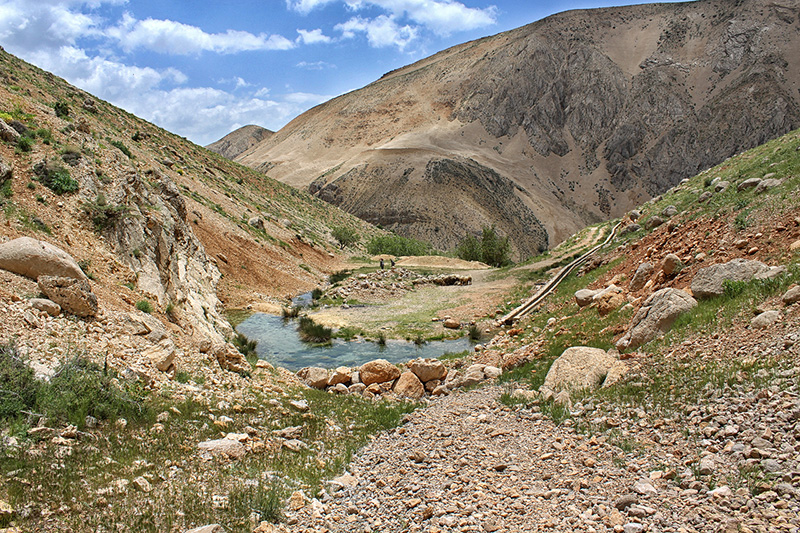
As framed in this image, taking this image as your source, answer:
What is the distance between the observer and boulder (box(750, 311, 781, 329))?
294 inches

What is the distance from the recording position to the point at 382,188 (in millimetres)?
90312

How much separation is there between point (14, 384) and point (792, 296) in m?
11.6

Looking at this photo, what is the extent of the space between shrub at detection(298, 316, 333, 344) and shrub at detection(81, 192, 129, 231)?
9.47m

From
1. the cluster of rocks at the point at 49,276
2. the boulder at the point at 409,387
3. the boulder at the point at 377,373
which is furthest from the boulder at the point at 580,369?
the cluster of rocks at the point at 49,276

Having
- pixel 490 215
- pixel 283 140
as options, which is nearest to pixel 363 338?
pixel 490 215

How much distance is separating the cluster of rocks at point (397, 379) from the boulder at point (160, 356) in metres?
4.38

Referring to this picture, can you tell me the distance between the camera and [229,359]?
443 inches

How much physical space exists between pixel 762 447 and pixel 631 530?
1884 millimetres

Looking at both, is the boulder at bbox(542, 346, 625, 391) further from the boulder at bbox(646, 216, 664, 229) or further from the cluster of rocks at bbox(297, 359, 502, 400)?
the boulder at bbox(646, 216, 664, 229)

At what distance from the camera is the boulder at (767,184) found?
13.3 metres

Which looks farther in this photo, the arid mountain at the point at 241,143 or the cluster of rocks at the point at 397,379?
the arid mountain at the point at 241,143

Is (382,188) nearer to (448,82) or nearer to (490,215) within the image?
(490,215)

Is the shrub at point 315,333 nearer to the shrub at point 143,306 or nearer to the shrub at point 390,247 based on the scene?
the shrub at point 143,306

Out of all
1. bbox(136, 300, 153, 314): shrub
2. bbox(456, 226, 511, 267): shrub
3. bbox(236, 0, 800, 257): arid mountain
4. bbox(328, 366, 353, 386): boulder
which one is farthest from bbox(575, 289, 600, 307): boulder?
bbox(236, 0, 800, 257): arid mountain
